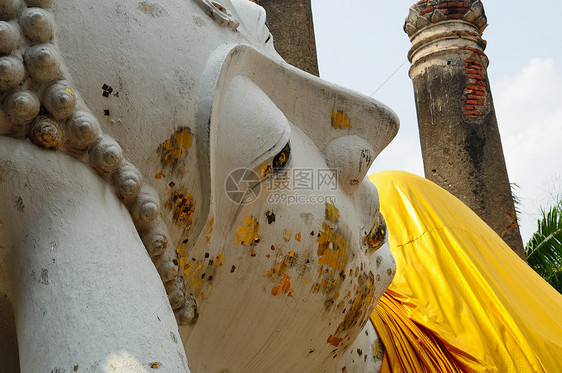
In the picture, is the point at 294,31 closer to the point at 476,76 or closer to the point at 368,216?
the point at 476,76

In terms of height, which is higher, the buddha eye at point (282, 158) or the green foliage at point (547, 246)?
the green foliage at point (547, 246)

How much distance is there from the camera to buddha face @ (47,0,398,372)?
3.83 ft

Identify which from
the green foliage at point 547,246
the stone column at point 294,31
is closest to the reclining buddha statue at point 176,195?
the stone column at point 294,31

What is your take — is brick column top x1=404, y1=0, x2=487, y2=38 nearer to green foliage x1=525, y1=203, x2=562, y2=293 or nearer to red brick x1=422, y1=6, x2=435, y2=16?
red brick x1=422, y1=6, x2=435, y2=16

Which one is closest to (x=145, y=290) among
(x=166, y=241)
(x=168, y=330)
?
(x=168, y=330)

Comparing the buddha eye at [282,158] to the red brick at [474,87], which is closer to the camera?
the buddha eye at [282,158]

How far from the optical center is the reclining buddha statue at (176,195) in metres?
1.01

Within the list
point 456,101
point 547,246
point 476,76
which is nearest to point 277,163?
point 456,101

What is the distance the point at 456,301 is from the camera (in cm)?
223

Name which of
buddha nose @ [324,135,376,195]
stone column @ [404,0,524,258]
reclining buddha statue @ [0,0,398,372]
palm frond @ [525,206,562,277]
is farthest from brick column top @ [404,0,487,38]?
buddha nose @ [324,135,376,195]

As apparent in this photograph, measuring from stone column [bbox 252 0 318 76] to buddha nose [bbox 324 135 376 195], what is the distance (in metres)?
2.09

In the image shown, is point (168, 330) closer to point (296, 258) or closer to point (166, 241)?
point (166, 241)

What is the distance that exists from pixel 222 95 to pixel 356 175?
31cm

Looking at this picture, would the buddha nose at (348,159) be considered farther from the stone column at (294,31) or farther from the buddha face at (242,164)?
the stone column at (294,31)
